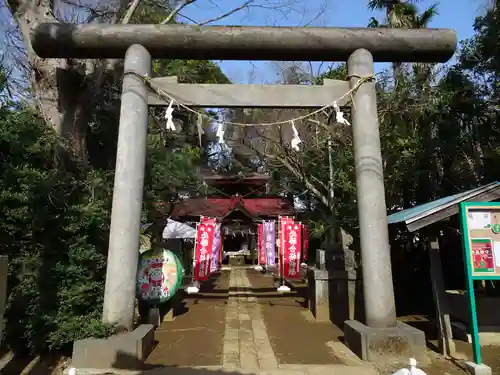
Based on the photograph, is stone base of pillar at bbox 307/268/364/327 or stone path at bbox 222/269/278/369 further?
stone base of pillar at bbox 307/268/364/327

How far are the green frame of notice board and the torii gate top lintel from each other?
268 cm

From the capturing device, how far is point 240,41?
641 cm

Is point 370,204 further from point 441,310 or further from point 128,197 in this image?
point 128,197

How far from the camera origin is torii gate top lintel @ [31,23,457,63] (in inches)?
246

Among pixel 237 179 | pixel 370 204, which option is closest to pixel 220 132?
pixel 370 204

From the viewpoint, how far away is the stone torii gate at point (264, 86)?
5852 mm

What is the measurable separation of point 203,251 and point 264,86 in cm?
703

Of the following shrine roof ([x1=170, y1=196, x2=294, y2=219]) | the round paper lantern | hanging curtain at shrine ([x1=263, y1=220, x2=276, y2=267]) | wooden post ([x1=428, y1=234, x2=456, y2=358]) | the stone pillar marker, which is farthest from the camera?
shrine roof ([x1=170, y1=196, x2=294, y2=219])

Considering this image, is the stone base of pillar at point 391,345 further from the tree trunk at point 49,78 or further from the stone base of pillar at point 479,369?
the tree trunk at point 49,78

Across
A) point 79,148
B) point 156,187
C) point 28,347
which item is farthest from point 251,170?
point 28,347

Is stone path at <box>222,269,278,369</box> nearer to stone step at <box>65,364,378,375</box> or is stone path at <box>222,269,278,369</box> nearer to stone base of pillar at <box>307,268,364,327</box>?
stone step at <box>65,364,378,375</box>

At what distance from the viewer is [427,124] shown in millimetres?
11672

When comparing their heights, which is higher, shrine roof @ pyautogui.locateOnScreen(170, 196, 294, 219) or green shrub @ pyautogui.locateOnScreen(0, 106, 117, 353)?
shrine roof @ pyautogui.locateOnScreen(170, 196, 294, 219)

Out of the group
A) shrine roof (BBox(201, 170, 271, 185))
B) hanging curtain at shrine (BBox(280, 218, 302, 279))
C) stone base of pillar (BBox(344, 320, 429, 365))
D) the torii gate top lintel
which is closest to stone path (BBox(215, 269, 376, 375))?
stone base of pillar (BBox(344, 320, 429, 365))
